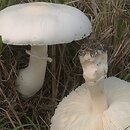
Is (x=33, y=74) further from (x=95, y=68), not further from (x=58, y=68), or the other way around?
(x=95, y=68)

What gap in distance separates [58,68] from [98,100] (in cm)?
45

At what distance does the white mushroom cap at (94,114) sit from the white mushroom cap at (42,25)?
0.31m

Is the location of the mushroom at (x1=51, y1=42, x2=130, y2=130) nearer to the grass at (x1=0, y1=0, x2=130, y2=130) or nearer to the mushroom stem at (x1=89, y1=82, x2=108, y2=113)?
the mushroom stem at (x1=89, y1=82, x2=108, y2=113)

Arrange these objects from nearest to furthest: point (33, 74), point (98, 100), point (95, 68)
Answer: point (95, 68) → point (98, 100) → point (33, 74)

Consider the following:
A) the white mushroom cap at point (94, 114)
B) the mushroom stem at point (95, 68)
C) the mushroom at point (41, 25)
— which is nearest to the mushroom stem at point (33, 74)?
the mushroom at point (41, 25)

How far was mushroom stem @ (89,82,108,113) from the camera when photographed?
168 cm

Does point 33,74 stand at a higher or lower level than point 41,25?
lower

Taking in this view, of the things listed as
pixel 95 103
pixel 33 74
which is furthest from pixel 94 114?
pixel 33 74

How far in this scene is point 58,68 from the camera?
6.85 ft

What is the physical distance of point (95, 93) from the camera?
5.52ft

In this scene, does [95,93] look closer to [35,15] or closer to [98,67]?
[98,67]

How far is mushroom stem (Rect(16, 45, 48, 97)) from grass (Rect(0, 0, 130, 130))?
0.05m

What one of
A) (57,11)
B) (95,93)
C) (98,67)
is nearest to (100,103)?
(95,93)

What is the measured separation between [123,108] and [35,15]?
543 mm
